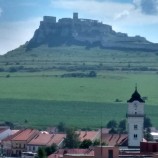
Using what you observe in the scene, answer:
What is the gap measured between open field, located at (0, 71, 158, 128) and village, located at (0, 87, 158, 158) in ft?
63.6

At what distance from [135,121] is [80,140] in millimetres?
9516

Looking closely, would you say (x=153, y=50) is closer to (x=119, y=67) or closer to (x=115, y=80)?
(x=119, y=67)

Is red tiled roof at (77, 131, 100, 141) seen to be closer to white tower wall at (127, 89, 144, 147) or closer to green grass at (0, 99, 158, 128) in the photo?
white tower wall at (127, 89, 144, 147)

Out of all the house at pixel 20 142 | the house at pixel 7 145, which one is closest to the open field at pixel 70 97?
the house at pixel 7 145

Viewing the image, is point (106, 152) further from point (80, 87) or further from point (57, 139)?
point (80, 87)

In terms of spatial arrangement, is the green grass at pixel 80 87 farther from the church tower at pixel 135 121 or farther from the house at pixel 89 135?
the church tower at pixel 135 121

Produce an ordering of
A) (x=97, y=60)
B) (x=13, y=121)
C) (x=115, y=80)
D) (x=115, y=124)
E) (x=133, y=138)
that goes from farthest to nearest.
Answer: (x=97, y=60) → (x=115, y=80) → (x=13, y=121) → (x=115, y=124) → (x=133, y=138)

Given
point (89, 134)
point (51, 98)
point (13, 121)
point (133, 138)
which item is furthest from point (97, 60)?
point (133, 138)

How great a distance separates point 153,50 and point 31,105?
53.1 meters

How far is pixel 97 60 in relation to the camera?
191 m

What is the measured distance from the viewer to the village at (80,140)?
68.5m

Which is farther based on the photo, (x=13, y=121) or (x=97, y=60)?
(x=97, y=60)

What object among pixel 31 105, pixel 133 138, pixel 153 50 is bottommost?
pixel 133 138

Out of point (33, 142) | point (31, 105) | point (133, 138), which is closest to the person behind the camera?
point (133, 138)
